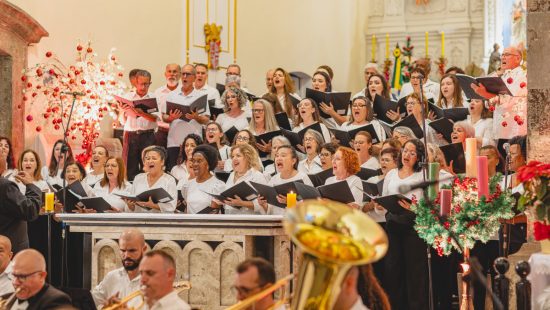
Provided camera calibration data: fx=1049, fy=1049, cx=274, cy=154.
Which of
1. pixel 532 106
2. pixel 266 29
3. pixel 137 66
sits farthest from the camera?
pixel 266 29

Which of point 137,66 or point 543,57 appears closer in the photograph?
point 543,57

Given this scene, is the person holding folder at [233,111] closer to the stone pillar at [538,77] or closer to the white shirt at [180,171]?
the white shirt at [180,171]

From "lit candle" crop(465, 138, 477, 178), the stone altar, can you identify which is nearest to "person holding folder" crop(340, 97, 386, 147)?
the stone altar

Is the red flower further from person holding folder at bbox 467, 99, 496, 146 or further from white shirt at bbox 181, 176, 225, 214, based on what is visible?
person holding folder at bbox 467, 99, 496, 146

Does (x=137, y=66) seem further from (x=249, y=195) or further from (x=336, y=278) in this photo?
(x=336, y=278)

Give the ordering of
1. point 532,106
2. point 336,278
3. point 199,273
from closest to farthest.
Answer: point 336,278 → point 532,106 → point 199,273

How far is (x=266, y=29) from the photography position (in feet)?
51.6

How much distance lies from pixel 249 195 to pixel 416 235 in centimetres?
129

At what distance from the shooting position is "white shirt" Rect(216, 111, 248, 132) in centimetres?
1041

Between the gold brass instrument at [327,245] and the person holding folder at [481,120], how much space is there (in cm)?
603

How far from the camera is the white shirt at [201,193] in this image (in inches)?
325

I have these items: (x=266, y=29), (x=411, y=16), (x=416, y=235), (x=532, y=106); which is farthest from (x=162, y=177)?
(x=411, y=16)

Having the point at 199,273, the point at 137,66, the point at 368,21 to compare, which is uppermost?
the point at 368,21

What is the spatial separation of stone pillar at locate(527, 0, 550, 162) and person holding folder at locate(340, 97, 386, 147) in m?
3.12
